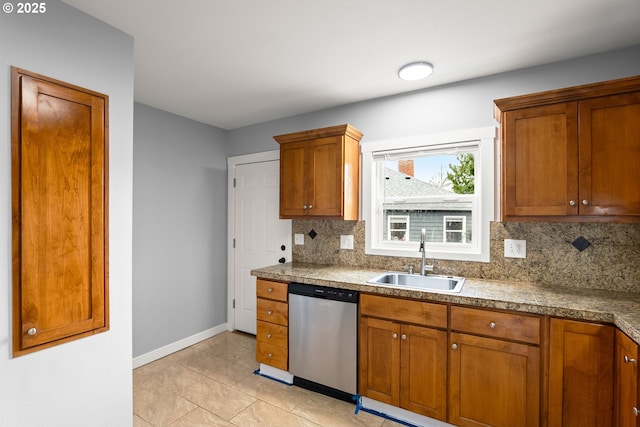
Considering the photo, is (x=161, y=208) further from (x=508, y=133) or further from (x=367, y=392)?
(x=508, y=133)

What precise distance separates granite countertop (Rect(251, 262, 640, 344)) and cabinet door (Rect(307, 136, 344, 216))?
0.61 meters

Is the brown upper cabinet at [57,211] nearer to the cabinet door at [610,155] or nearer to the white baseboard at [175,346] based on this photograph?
the white baseboard at [175,346]

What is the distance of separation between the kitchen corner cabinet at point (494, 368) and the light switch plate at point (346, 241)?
4.06 ft

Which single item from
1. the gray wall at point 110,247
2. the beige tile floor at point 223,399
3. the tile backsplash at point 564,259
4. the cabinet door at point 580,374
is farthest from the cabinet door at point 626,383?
the gray wall at point 110,247

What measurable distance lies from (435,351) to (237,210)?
277 cm

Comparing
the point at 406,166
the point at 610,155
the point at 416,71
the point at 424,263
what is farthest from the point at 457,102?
the point at 424,263

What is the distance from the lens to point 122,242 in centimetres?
185

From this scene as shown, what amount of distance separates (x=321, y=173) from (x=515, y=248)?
170 centimetres

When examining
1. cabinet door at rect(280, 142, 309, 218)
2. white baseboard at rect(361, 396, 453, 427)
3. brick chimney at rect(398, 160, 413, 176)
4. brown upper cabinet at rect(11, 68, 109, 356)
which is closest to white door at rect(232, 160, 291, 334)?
cabinet door at rect(280, 142, 309, 218)

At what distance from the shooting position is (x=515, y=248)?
2301mm

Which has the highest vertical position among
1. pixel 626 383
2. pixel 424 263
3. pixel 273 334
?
pixel 424 263

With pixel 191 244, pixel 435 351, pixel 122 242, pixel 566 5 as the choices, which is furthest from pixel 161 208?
pixel 566 5

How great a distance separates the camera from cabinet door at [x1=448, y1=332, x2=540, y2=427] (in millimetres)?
1751

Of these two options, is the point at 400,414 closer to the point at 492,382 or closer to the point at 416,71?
the point at 492,382
